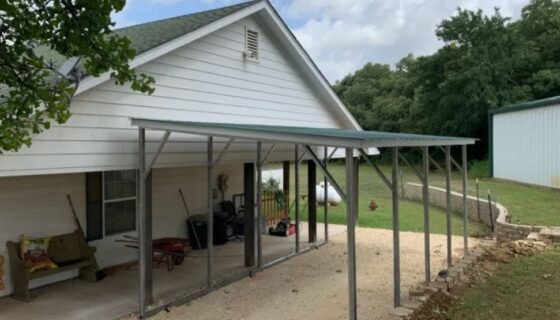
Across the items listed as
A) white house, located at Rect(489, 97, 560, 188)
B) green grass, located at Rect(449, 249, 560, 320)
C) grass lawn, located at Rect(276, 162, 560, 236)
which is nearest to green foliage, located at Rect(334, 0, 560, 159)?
white house, located at Rect(489, 97, 560, 188)

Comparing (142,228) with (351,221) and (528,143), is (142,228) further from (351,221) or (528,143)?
(528,143)

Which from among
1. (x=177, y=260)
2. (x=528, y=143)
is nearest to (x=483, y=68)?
(x=528, y=143)

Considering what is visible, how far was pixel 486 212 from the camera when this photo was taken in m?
13.4

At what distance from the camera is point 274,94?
10297 millimetres

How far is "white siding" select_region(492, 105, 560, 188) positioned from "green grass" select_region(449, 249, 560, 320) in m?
8.77

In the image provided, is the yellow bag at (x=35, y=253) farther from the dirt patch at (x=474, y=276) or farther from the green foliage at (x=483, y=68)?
the green foliage at (x=483, y=68)

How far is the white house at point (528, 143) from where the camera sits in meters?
16.6

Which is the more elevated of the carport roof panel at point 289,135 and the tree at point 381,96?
the tree at point 381,96

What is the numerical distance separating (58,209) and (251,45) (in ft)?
14.9

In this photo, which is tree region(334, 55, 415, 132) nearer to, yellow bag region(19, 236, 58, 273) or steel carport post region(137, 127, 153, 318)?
steel carport post region(137, 127, 153, 318)

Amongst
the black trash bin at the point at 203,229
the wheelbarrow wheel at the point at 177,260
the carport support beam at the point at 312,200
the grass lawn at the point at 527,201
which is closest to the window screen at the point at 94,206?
the wheelbarrow wheel at the point at 177,260

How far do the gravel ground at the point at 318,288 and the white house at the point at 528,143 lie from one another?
766cm

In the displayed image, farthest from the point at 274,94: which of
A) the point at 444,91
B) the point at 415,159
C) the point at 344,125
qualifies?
the point at 415,159

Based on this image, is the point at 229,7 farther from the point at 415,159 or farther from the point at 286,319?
the point at 415,159
